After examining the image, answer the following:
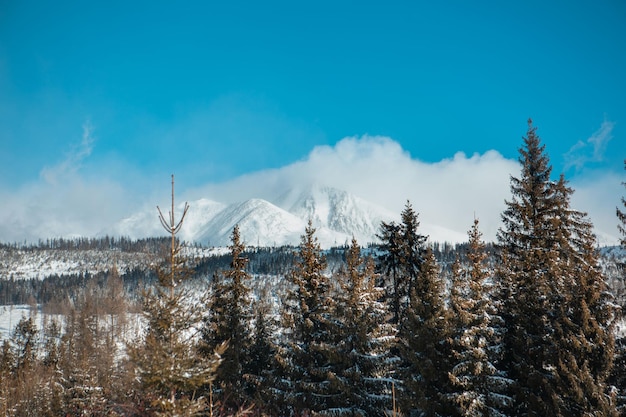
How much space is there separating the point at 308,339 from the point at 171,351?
45.6ft

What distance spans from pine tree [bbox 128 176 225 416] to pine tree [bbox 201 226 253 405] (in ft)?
43.3

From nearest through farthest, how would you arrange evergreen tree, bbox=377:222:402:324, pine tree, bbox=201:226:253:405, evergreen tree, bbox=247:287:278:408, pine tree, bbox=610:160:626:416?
pine tree, bbox=610:160:626:416, evergreen tree, bbox=247:287:278:408, pine tree, bbox=201:226:253:405, evergreen tree, bbox=377:222:402:324

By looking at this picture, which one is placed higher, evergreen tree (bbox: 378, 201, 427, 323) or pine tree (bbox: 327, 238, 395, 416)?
evergreen tree (bbox: 378, 201, 427, 323)

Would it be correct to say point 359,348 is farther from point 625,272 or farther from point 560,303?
point 625,272

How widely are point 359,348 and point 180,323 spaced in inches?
487

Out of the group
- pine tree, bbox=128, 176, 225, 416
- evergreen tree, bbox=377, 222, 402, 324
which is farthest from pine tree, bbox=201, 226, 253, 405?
pine tree, bbox=128, 176, 225, 416

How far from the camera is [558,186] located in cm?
2327

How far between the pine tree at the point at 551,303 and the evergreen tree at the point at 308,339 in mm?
8511

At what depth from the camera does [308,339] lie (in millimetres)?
24141

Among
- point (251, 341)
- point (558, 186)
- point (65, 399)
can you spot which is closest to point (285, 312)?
point (251, 341)

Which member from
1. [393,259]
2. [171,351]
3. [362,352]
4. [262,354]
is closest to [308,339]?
[362,352]

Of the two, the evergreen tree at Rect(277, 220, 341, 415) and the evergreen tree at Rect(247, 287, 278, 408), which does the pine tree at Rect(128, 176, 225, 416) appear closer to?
the evergreen tree at Rect(277, 220, 341, 415)

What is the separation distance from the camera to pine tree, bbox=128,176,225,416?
34.3 feet

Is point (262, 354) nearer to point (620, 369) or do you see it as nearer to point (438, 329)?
point (438, 329)
